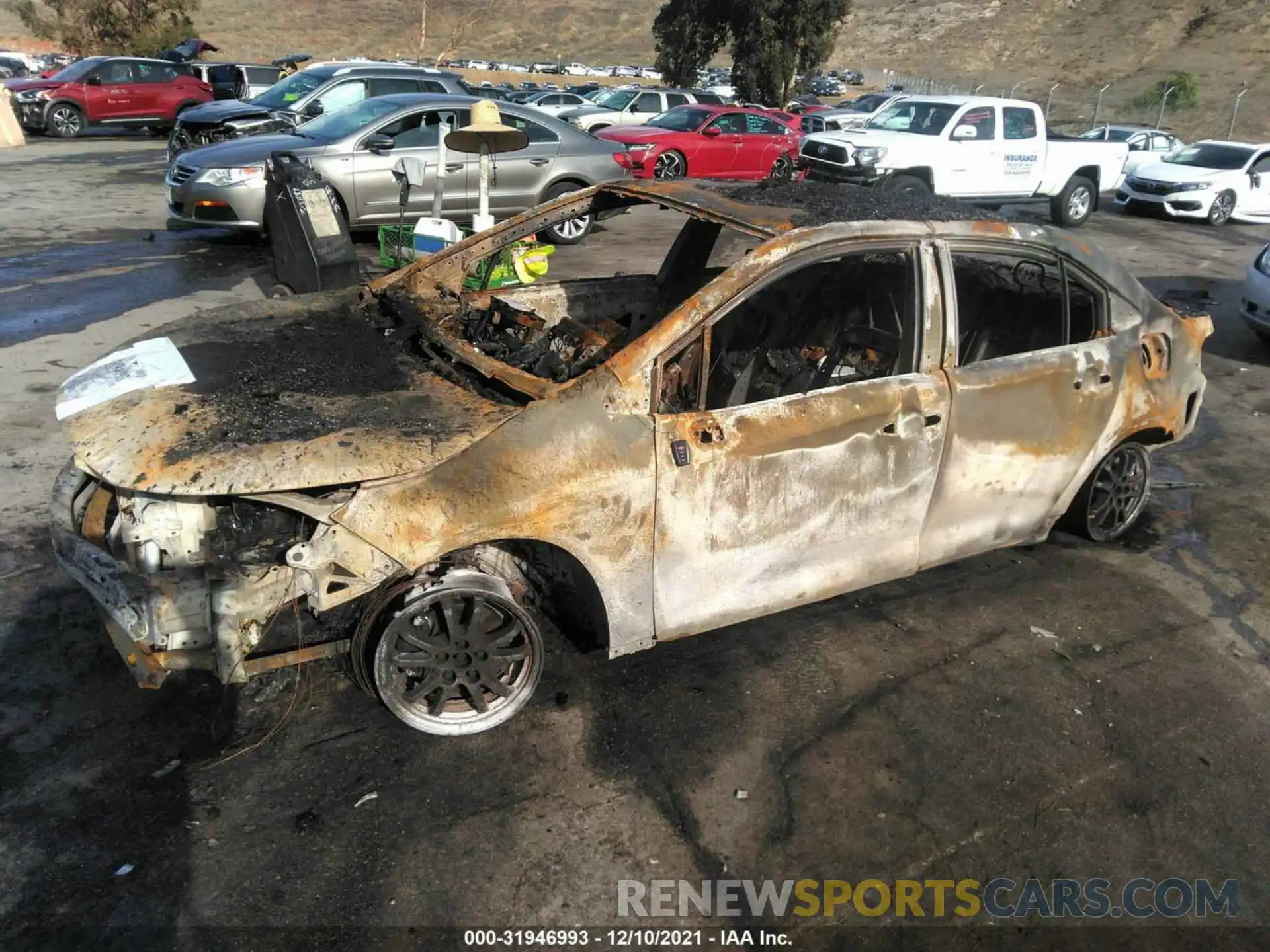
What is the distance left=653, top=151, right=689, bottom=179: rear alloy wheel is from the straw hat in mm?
8051

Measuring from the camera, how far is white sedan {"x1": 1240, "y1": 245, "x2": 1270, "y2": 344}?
827 centimetres

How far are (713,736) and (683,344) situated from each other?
1453 mm

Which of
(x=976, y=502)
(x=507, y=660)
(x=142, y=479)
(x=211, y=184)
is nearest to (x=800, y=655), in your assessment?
(x=976, y=502)

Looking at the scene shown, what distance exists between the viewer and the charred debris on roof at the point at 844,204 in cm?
374

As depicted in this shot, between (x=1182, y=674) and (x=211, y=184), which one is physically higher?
(x=211, y=184)

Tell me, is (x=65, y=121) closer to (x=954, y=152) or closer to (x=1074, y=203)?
(x=954, y=152)

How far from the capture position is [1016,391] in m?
3.89

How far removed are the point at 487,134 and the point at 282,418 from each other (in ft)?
16.9

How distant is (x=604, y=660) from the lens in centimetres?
382

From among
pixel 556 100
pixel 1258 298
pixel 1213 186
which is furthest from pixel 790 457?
pixel 556 100

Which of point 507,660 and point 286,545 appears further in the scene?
point 507,660

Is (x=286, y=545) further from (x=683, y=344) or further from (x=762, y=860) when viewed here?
(x=762, y=860)

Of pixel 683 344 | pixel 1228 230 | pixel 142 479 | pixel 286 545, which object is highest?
pixel 683 344

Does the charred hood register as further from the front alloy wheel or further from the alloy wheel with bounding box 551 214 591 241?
the front alloy wheel
